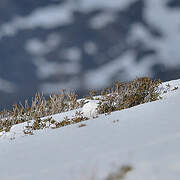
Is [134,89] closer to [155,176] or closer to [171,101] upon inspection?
[171,101]

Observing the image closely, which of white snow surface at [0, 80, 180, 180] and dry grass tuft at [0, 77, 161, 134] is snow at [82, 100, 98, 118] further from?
white snow surface at [0, 80, 180, 180]

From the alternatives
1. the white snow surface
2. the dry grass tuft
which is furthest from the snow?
the white snow surface

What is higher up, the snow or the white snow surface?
the snow

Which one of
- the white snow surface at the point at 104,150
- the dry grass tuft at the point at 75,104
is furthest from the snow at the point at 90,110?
the white snow surface at the point at 104,150

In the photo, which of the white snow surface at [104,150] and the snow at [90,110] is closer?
the white snow surface at [104,150]

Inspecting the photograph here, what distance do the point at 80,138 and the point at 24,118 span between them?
798cm

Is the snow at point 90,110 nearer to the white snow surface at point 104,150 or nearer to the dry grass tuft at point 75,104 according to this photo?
the dry grass tuft at point 75,104

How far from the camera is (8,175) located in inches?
134

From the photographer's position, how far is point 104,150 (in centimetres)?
365

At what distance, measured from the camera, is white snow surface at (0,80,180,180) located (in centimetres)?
292

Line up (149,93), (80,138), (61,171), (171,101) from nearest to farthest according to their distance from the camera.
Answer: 1. (61,171)
2. (80,138)
3. (171,101)
4. (149,93)

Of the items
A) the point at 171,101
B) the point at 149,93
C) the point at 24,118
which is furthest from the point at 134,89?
the point at 24,118

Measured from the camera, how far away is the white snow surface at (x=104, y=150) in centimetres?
292

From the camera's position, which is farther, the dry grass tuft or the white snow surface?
the dry grass tuft
